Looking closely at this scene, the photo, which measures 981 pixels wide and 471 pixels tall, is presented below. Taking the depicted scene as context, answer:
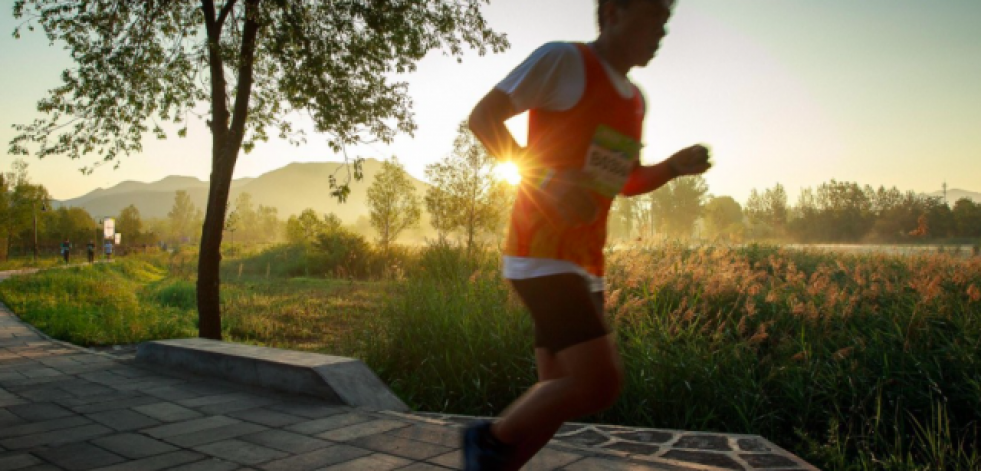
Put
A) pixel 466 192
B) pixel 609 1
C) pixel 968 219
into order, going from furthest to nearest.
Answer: pixel 968 219 → pixel 466 192 → pixel 609 1

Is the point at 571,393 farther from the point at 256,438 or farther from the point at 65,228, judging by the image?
the point at 65,228

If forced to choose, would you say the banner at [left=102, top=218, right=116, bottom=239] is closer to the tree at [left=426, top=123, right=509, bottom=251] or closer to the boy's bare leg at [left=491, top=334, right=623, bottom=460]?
the tree at [left=426, top=123, right=509, bottom=251]

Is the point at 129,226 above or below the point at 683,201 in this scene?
below

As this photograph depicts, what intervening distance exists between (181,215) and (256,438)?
153620 millimetres

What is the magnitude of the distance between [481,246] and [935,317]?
4.68m

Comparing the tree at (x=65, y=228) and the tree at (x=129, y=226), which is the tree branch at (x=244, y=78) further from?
the tree at (x=129, y=226)

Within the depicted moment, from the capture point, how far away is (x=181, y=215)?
140375 millimetres

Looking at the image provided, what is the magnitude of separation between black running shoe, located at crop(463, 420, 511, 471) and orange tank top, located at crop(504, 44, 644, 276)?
53 centimetres

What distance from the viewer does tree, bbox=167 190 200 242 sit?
12749 cm

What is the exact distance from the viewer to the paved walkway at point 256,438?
114 inches

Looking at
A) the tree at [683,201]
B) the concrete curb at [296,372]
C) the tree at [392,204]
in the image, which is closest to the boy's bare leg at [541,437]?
the concrete curb at [296,372]

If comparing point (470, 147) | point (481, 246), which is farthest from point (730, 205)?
point (481, 246)

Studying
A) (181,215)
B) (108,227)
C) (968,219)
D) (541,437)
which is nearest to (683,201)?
(968,219)

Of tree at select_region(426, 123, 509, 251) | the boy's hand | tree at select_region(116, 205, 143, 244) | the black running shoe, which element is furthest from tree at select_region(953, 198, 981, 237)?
tree at select_region(116, 205, 143, 244)
